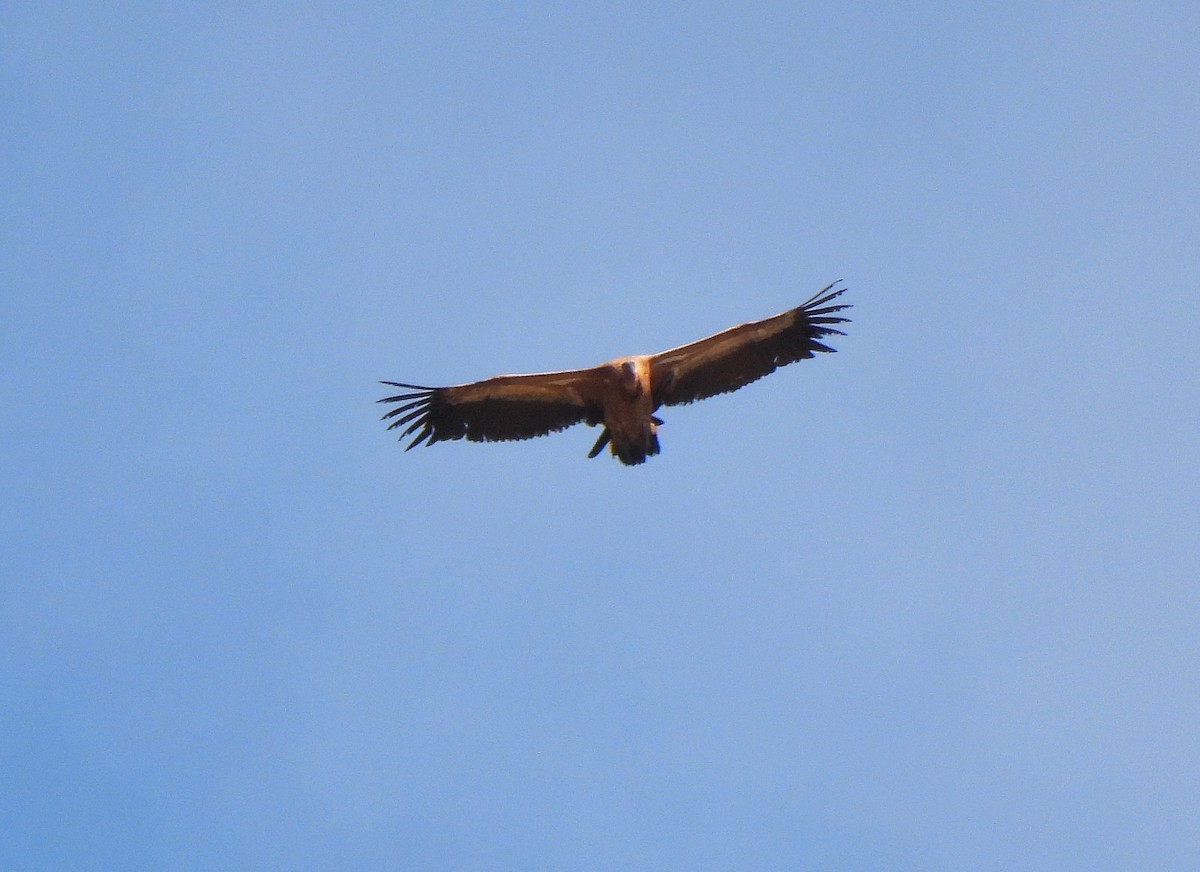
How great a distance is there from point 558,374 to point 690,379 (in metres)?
1.62

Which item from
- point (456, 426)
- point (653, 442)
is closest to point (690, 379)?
point (653, 442)

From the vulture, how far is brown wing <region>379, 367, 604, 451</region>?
0.01 meters

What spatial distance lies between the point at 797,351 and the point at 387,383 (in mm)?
4737

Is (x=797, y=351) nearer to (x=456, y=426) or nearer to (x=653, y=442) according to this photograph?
(x=653, y=442)

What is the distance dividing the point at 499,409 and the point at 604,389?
1346mm

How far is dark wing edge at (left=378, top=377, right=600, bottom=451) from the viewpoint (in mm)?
15828

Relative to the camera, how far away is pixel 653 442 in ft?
50.6

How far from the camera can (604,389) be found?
1552cm

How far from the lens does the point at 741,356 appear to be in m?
16.1

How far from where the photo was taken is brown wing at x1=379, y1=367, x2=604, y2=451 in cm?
1575

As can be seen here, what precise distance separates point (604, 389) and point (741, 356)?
5.72ft

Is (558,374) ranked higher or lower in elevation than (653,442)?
higher

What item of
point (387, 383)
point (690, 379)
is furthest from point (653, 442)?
point (387, 383)

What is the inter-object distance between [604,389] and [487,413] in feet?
4.82
